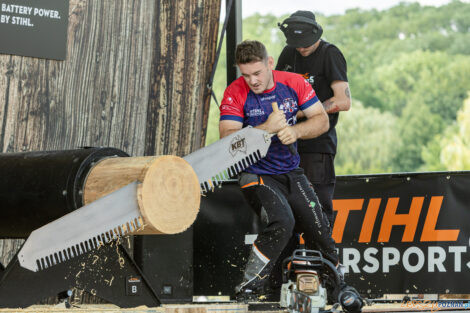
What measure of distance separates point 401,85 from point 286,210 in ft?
115

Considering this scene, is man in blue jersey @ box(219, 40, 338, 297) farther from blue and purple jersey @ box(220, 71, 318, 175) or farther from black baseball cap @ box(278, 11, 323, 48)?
black baseball cap @ box(278, 11, 323, 48)

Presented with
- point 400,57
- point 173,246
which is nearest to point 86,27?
point 173,246

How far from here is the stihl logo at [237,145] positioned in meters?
4.29

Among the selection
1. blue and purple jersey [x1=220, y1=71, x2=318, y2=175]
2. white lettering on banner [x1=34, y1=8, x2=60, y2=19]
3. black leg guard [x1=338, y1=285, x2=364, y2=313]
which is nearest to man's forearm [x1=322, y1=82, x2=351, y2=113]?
blue and purple jersey [x1=220, y1=71, x2=318, y2=175]

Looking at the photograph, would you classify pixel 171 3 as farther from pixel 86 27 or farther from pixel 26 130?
pixel 26 130

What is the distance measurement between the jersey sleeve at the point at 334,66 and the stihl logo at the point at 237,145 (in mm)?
1394

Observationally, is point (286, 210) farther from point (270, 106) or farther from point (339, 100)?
point (339, 100)

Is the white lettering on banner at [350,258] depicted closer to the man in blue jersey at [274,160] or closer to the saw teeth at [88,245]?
the man in blue jersey at [274,160]

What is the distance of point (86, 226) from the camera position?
3.37 metres

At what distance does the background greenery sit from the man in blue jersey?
29.0 meters

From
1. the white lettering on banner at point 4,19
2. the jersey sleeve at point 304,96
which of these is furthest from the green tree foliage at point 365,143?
the white lettering on banner at point 4,19

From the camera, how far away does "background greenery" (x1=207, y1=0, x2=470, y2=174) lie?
35312mm

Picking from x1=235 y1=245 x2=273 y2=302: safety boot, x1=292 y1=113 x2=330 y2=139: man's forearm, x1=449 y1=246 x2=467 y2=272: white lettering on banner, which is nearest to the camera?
x1=235 y1=245 x2=273 y2=302: safety boot

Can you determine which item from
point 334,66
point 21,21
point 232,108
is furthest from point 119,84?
point 334,66
